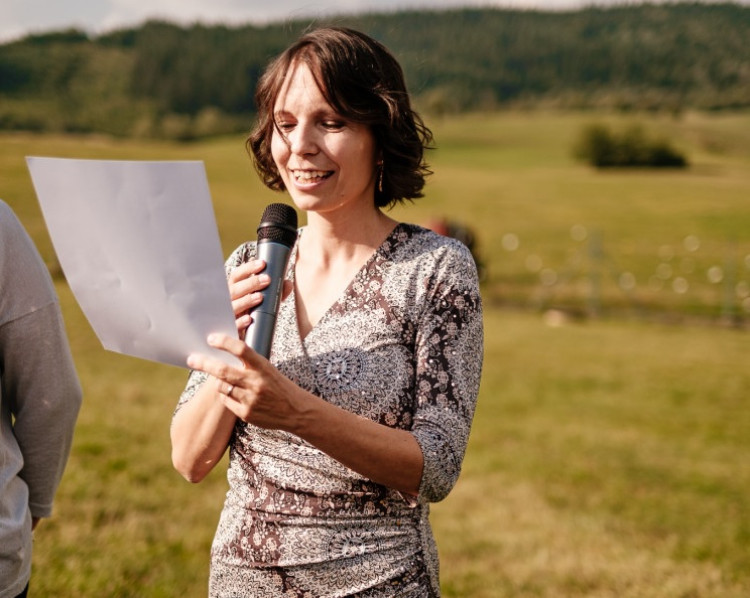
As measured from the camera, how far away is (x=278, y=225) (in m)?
1.79

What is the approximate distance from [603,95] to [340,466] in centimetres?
10051

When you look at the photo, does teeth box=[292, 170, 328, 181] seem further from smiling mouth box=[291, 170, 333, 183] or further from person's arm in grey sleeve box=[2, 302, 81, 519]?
person's arm in grey sleeve box=[2, 302, 81, 519]

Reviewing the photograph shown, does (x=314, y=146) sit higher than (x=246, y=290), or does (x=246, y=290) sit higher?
(x=314, y=146)

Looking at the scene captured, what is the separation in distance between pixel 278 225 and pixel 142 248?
1.05 ft

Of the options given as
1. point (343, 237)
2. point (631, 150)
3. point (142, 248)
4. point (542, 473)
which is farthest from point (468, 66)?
point (142, 248)

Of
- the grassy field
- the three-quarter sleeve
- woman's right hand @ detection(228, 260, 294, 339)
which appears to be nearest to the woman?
the three-quarter sleeve

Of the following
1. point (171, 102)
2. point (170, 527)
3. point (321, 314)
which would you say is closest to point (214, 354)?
point (321, 314)

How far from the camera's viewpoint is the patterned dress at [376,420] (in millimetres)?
1856

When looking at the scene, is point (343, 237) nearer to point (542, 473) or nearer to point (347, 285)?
point (347, 285)

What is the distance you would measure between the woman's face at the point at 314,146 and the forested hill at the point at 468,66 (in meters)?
46.6

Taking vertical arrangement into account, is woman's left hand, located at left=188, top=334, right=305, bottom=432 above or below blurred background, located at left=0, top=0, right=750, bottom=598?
above

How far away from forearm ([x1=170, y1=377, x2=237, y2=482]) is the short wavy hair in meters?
0.64

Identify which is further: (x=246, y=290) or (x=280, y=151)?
(x=280, y=151)

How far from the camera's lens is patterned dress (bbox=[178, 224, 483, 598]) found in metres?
1.86
